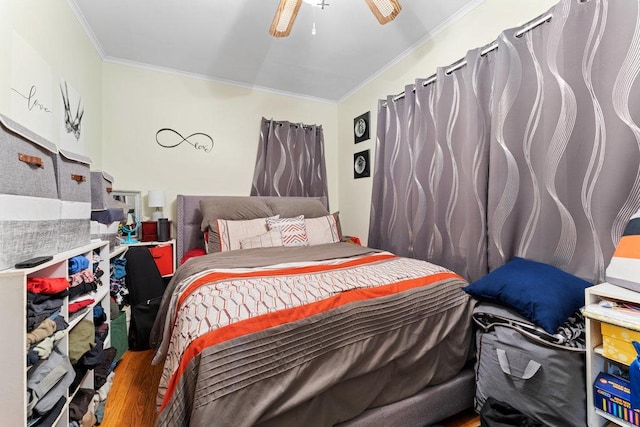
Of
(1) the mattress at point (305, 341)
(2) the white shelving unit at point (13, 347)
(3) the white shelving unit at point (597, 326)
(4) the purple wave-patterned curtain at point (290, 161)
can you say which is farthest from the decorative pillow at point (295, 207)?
(3) the white shelving unit at point (597, 326)

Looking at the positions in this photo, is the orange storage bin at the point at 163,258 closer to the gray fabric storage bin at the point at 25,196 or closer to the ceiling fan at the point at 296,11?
the gray fabric storage bin at the point at 25,196

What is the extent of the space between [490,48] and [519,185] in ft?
3.19

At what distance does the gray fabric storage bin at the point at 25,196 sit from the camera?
848 mm

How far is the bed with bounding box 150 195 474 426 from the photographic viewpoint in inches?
32.3

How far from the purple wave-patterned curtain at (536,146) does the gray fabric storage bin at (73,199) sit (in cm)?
233

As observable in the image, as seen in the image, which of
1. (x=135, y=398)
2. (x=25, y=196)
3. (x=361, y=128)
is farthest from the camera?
(x=361, y=128)

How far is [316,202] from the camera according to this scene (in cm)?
302

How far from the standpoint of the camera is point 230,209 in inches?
103

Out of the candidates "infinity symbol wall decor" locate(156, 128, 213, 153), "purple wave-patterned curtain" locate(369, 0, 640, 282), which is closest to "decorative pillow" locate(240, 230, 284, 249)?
"purple wave-patterned curtain" locate(369, 0, 640, 282)

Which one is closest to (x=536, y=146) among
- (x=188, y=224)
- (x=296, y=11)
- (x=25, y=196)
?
(x=296, y=11)

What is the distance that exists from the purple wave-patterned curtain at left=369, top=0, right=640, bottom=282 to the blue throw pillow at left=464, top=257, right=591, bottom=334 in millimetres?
213

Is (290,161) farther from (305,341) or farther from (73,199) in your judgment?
(305,341)

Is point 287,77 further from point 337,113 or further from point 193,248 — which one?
point 193,248

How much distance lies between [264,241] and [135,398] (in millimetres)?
1286
